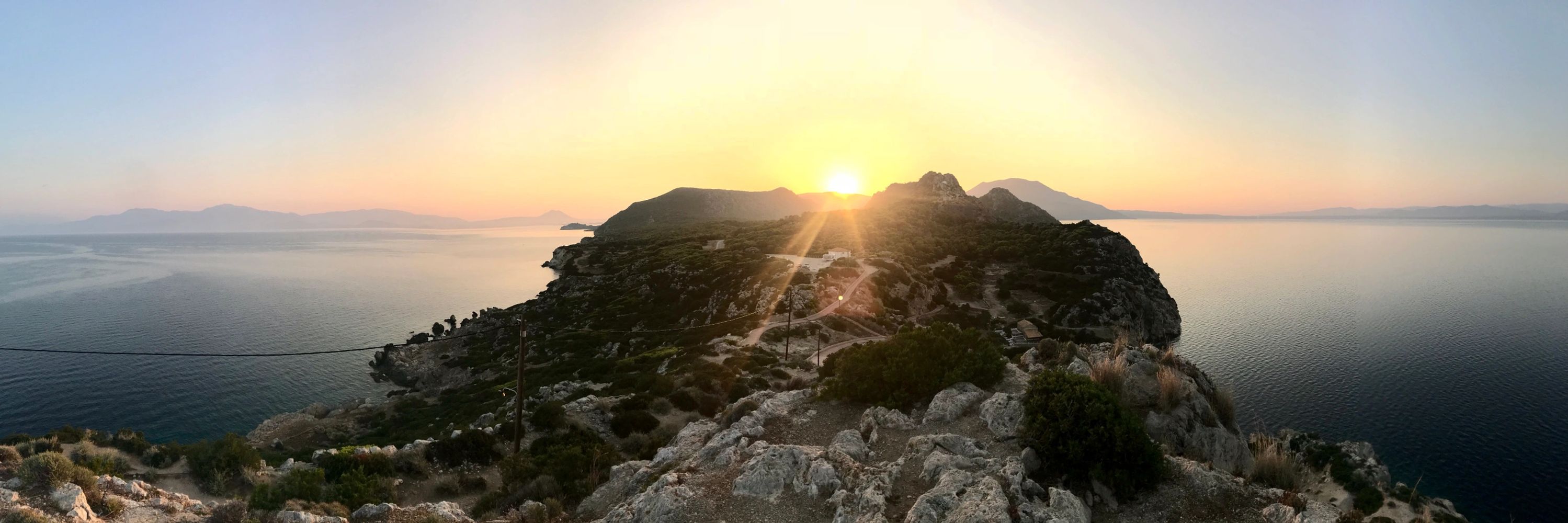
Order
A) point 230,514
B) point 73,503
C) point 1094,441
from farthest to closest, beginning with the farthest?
point 230,514, point 1094,441, point 73,503

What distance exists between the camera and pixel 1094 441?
14602mm

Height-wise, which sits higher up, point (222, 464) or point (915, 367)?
point (915, 367)

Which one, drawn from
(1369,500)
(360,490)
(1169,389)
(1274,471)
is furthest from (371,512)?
(1369,500)

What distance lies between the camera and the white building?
83181 millimetres

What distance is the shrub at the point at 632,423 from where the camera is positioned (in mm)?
28859

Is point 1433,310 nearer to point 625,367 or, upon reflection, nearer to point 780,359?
point 780,359

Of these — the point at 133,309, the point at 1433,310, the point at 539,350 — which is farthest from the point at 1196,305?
the point at 133,309

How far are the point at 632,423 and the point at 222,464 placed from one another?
14.8 metres

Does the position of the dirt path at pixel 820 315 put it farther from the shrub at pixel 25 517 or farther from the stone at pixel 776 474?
the shrub at pixel 25 517

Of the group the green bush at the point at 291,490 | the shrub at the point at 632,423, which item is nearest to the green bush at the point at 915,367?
the shrub at the point at 632,423

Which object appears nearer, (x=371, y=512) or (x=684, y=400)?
(x=371, y=512)

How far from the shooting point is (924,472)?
15.6 meters

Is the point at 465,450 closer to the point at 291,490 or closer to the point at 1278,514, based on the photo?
the point at 291,490

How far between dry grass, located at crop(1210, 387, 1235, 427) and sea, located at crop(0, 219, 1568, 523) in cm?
1481
